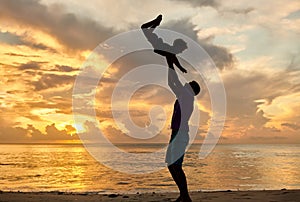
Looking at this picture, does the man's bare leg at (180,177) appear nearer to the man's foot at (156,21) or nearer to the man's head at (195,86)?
the man's head at (195,86)

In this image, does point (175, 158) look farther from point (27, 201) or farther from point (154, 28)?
point (27, 201)

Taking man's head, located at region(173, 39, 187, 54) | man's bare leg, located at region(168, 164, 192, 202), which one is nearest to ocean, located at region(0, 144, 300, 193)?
man's bare leg, located at region(168, 164, 192, 202)

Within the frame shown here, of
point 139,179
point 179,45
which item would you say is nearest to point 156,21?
point 179,45

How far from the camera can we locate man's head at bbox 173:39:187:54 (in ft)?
19.9

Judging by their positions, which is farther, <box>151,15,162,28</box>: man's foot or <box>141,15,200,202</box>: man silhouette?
<box>141,15,200,202</box>: man silhouette

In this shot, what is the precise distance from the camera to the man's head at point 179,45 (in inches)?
239

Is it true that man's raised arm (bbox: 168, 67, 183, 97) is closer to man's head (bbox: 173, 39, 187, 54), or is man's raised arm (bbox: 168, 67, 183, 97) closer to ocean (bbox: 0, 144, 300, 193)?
man's head (bbox: 173, 39, 187, 54)

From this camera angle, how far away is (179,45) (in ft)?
20.0

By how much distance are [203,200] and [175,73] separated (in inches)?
141

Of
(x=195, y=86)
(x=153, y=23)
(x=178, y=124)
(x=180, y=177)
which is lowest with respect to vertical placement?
(x=180, y=177)

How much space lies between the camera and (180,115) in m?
6.36

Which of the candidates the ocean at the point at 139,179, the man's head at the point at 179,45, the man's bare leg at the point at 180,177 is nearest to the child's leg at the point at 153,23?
the man's head at the point at 179,45

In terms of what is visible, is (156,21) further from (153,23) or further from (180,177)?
(180,177)

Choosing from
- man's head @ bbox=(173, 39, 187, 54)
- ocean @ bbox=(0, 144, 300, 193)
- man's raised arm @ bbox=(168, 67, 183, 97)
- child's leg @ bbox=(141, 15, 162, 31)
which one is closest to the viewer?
child's leg @ bbox=(141, 15, 162, 31)
